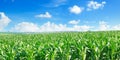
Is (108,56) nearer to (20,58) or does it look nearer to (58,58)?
(58,58)

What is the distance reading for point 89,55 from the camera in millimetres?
17109

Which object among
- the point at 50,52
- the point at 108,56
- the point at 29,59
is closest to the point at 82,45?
the point at 108,56

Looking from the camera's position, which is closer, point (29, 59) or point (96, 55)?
point (29, 59)

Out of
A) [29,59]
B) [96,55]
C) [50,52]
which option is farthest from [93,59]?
[29,59]

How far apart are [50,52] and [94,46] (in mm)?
3037

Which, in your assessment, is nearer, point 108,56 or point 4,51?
point 4,51

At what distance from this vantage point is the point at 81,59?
15.9m

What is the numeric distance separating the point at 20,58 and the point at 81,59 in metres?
3.60

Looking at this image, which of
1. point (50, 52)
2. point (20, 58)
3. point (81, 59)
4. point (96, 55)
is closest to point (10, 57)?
point (20, 58)

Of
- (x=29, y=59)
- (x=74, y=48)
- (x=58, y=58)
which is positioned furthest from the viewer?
(x=74, y=48)

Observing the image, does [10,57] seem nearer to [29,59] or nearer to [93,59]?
[29,59]

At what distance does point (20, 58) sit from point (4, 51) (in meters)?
1.52

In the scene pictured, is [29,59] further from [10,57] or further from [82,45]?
[82,45]

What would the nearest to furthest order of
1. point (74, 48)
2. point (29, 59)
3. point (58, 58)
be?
1. point (29, 59)
2. point (58, 58)
3. point (74, 48)
